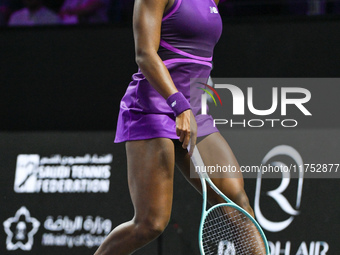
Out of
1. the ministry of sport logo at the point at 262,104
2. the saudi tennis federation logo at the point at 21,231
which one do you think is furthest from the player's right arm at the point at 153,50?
the saudi tennis federation logo at the point at 21,231

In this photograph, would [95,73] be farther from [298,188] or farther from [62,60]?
[298,188]

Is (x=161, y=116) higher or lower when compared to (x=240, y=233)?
higher

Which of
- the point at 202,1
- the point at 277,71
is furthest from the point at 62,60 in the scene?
the point at 202,1

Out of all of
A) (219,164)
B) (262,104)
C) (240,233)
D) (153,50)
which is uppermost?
(262,104)

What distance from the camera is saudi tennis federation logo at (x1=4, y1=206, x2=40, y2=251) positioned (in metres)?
4.14

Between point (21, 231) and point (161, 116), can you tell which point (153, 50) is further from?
point (21, 231)

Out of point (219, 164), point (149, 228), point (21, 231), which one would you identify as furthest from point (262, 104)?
point (149, 228)

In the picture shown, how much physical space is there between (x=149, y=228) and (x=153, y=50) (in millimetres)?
683

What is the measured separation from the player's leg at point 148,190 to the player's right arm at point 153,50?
0.20 metres

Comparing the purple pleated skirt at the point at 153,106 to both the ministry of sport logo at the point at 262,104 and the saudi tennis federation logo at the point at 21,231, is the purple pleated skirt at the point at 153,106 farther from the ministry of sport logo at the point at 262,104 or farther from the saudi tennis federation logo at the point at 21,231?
the saudi tennis federation logo at the point at 21,231

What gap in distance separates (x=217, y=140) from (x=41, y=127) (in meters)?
2.25

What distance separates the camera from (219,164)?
2.47 metres

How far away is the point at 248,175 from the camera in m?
4.04

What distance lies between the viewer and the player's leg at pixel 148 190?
236 centimetres
